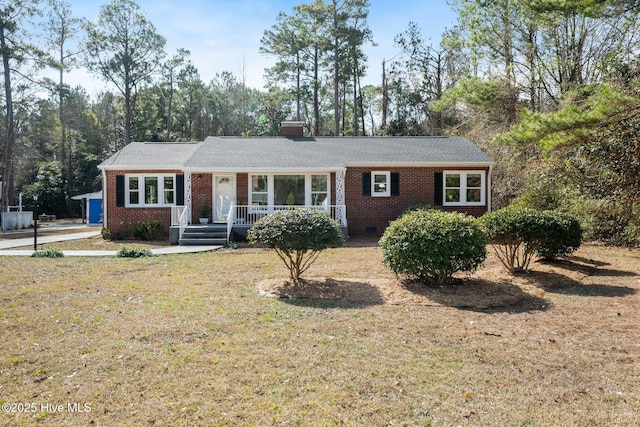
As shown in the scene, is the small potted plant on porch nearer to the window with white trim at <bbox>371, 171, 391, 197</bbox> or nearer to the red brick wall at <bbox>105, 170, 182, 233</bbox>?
the red brick wall at <bbox>105, 170, 182, 233</bbox>

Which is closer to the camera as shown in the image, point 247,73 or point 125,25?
point 125,25

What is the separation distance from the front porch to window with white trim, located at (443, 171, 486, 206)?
459 centimetres

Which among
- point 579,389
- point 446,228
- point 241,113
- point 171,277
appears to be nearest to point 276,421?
point 579,389

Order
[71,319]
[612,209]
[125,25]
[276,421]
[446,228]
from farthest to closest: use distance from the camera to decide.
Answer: [125,25], [612,209], [446,228], [71,319], [276,421]

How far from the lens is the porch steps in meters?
14.5

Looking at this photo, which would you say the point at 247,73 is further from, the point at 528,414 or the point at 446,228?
the point at 528,414

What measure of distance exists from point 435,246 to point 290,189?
10.7m

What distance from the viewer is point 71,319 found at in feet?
18.6

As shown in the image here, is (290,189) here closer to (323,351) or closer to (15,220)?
(323,351)

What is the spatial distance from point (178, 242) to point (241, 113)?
31101 mm

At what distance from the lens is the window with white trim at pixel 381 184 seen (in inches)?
686

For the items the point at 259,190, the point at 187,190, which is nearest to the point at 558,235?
the point at 259,190

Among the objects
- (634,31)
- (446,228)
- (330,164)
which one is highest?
(634,31)

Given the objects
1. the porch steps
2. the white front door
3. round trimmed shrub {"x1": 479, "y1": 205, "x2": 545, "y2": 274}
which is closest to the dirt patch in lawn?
round trimmed shrub {"x1": 479, "y1": 205, "x2": 545, "y2": 274}
